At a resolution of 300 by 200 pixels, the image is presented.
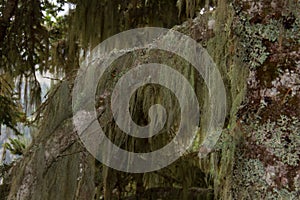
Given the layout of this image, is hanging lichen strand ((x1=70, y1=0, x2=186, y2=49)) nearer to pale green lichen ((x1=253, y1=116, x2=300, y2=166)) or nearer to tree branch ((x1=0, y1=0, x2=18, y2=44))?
tree branch ((x1=0, y1=0, x2=18, y2=44))

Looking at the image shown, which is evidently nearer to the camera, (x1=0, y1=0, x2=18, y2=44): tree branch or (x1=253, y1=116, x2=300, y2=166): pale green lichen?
(x1=253, y1=116, x2=300, y2=166): pale green lichen

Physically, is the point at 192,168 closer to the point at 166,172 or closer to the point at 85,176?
the point at 166,172

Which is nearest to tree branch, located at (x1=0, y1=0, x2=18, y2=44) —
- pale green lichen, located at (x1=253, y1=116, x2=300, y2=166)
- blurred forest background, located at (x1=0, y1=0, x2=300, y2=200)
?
blurred forest background, located at (x1=0, y1=0, x2=300, y2=200)

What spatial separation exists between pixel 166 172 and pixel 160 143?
1.54ft

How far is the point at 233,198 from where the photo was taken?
1.07 m

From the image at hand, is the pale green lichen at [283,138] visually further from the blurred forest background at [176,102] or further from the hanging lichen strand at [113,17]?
the hanging lichen strand at [113,17]

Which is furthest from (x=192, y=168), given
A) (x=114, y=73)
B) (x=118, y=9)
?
(x=114, y=73)

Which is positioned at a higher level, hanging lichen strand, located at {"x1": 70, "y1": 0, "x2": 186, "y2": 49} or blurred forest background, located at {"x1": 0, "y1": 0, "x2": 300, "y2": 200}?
hanging lichen strand, located at {"x1": 70, "y1": 0, "x2": 186, "y2": 49}

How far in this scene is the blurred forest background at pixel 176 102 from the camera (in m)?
1.03

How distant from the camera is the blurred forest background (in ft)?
3.38

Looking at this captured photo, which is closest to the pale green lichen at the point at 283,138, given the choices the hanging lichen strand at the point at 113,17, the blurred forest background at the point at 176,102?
the blurred forest background at the point at 176,102

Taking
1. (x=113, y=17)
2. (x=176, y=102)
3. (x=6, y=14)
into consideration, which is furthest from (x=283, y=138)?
(x=6, y=14)

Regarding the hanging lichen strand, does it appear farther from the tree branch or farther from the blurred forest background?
the tree branch

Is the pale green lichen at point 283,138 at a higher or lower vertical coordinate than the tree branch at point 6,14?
lower
